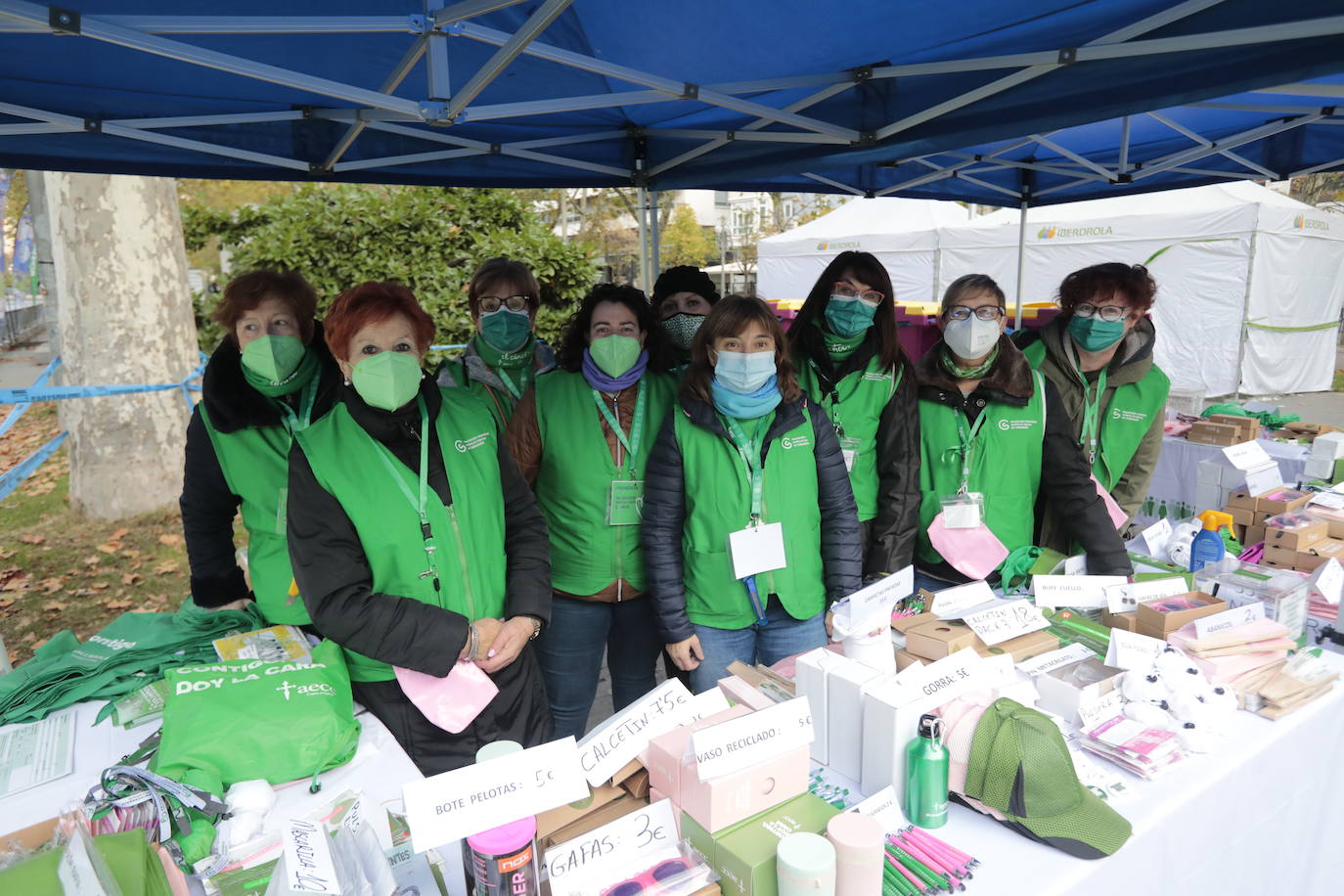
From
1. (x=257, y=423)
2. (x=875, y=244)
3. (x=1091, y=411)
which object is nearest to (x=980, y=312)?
(x=1091, y=411)

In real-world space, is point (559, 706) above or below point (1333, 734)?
below

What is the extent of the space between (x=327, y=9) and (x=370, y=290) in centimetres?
74

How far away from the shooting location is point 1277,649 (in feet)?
6.52

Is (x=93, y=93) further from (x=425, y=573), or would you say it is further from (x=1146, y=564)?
(x=1146, y=564)

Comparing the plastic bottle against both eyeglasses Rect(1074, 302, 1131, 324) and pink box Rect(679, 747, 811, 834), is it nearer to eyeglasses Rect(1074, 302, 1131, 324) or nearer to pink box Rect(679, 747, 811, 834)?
eyeglasses Rect(1074, 302, 1131, 324)

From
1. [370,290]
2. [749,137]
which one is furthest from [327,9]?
[749,137]

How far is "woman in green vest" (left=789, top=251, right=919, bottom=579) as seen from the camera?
260 cm

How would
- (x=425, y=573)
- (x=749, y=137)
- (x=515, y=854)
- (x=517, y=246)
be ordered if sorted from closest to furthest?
(x=515, y=854) → (x=425, y=573) → (x=749, y=137) → (x=517, y=246)

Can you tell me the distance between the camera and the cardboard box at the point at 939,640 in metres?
1.85

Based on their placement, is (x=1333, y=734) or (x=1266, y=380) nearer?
(x=1333, y=734)

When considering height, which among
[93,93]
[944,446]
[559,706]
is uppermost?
[93,93]

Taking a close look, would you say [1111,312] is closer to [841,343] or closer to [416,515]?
[841,343]

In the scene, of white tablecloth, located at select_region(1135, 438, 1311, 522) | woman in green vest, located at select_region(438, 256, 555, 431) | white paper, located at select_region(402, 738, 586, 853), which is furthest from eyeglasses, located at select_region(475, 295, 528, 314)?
white tablecloth, located at select_region(1135, 438, 1311, 522)

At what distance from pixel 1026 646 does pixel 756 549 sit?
0.75 metres
